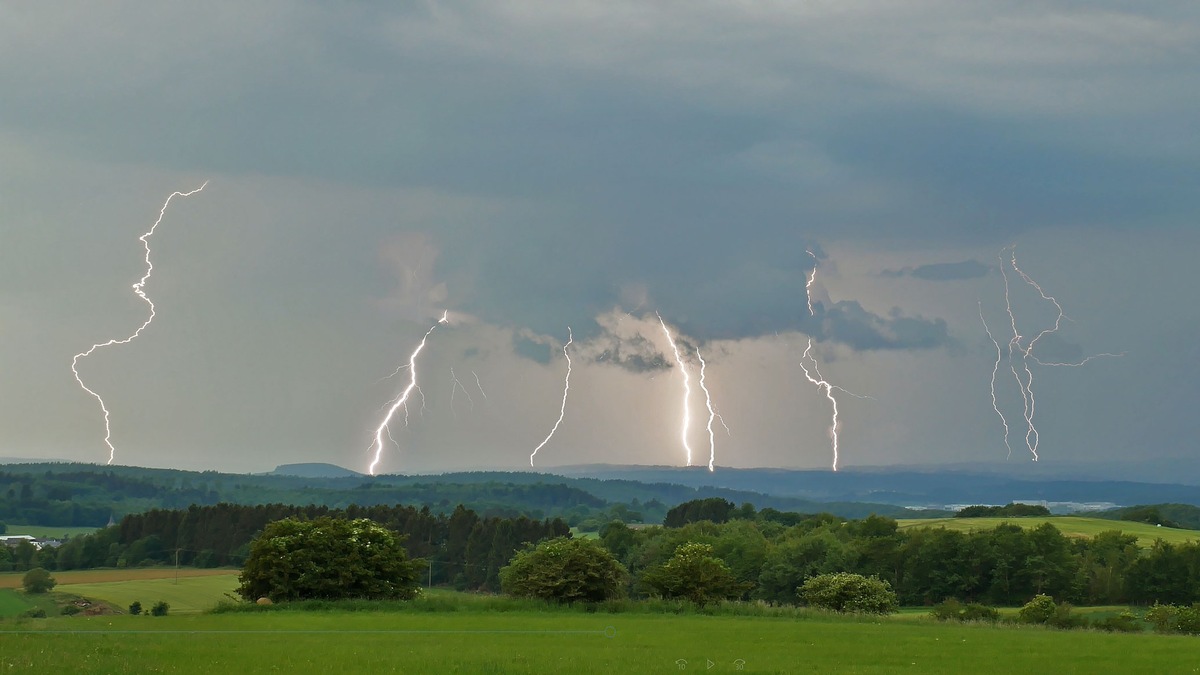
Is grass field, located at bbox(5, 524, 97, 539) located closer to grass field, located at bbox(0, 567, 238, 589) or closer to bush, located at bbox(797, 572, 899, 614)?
grass field, located at bbox(0, 567, 238, 589)

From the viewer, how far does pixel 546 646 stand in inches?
1195

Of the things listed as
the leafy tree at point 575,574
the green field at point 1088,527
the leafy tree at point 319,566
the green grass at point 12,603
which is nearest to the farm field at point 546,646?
the leafy tree at point 575,574

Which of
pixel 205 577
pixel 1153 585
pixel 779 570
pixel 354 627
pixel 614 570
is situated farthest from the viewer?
pixel 205 577

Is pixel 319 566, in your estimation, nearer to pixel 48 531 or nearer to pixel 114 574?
pixel 114 574

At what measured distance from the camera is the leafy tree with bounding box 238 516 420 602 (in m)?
49.7

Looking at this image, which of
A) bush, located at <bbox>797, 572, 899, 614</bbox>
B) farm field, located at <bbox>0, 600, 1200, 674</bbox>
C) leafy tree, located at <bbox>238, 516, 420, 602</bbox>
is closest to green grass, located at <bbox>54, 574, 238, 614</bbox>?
leafy tree, located at <bbox>238, 516, 420, 602</bbox>

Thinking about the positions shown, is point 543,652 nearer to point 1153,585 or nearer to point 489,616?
point 489,616

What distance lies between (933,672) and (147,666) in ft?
53.0

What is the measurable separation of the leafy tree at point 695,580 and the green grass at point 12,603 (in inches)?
1723

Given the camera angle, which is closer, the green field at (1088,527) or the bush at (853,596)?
the bush at (853,596)

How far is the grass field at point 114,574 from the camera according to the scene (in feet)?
350

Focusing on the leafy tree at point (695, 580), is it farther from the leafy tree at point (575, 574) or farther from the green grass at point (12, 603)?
the green grass at point (12, 603)

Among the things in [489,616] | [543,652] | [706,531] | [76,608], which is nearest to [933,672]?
[543,652]

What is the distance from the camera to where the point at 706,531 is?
5428 inches
